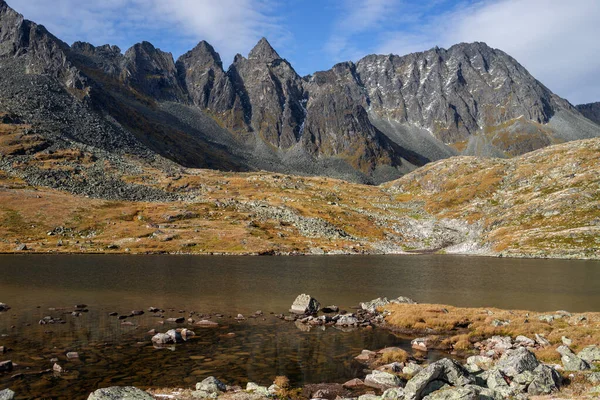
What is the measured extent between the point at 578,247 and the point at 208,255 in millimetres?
110122

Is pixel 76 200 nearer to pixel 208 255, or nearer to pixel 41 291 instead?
pixel 208 255

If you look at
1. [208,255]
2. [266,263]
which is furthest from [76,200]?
[266,263]

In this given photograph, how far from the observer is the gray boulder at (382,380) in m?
25.7

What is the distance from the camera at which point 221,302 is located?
2174 inches

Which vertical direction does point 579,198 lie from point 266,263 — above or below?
above

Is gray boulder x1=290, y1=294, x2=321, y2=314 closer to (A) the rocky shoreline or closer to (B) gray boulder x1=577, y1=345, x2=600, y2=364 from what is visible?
(A) the rocky shoreline

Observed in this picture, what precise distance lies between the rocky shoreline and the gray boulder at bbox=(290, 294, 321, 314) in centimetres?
416

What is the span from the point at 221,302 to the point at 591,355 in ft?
134

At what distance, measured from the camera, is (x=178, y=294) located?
60.4 m

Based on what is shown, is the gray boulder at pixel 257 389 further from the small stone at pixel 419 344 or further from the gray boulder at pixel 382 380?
the small stone at pixel 419 344

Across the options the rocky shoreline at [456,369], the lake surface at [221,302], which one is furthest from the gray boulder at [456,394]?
the lake surface at [221,302]

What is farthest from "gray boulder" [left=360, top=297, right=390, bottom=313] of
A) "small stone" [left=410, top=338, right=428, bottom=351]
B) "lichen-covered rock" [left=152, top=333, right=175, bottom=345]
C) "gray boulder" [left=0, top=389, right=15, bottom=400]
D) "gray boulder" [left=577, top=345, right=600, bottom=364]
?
"gray boulder" [left=0, top=389, right=15, bottom=400]

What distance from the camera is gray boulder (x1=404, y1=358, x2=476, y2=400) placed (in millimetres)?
21609

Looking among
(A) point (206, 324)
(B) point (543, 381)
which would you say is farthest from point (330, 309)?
(B) point (543, 381)
